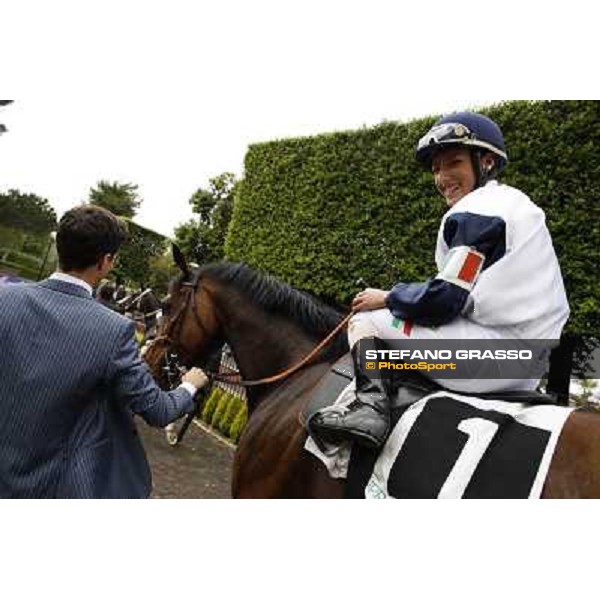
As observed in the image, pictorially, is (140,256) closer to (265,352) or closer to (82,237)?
(265,352)

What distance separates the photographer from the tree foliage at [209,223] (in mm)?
18688

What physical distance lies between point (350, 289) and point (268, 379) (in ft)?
14.9

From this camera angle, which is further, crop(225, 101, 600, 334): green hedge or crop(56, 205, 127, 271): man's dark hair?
crop(225, 101, 600, 334): green hedge

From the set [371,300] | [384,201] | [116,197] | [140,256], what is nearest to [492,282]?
[371,300]

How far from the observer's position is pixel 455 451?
1981 mm

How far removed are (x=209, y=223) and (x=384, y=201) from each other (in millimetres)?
13267

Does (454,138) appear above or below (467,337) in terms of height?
above

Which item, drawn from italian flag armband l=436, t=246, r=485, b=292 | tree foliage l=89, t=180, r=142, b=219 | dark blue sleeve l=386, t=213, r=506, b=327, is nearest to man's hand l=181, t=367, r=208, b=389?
dark blue sleeve l=386, t=213, r=506, b=327

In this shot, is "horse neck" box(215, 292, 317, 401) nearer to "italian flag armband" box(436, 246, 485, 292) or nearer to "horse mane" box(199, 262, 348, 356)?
"horse mane" box(199, 262, 348, 356)

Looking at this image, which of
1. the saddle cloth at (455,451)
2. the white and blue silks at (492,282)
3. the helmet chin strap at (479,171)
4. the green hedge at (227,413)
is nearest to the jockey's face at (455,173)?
the helmet chin strap at (479,171)

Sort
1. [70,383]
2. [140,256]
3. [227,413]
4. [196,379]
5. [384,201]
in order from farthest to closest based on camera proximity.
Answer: [140,256], [227,413], [384,201], [196,379], [70,383]

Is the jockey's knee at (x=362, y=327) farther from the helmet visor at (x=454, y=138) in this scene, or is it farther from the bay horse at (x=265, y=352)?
the helmet visor at (x=454, y=138)

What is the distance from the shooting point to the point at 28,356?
72.4 inches

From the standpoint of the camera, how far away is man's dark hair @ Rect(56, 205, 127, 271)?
1.96 metres
